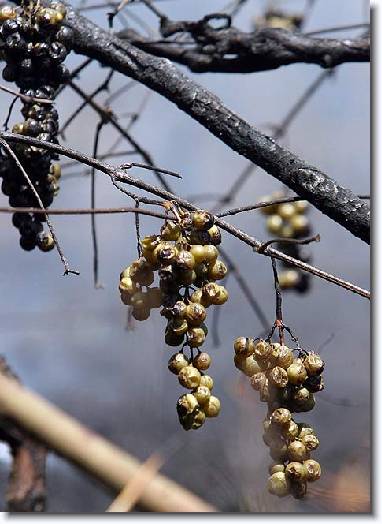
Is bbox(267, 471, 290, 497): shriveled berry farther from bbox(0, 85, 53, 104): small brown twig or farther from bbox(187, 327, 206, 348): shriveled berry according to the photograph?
bbox(0, 85, 53, 104): small brown twig

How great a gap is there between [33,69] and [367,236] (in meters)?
0.33

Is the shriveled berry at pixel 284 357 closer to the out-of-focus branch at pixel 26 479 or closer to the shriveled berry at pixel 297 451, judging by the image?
the shriveled berry at pixel 297 451

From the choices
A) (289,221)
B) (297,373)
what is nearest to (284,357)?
(297,373)

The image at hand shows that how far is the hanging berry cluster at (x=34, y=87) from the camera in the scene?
0.79m

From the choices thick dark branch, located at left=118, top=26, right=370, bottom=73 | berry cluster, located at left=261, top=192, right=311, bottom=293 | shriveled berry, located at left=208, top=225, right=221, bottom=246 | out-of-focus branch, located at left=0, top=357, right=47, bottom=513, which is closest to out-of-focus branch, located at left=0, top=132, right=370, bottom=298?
shriveled berry, located at left=208, top=225, right=221, bottom=246

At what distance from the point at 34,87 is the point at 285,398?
0.38 metres

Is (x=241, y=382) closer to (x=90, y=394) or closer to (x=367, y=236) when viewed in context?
(x=367, y=236)

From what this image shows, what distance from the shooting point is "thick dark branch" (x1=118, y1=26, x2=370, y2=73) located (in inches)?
42.8

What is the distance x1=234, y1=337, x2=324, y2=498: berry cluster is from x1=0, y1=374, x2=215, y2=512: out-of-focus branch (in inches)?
14.1

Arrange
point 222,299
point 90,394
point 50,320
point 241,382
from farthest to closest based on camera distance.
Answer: point 50,320, point 90,394, point 241,382, point 222,299

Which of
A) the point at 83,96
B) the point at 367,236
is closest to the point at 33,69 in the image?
the point at 83,96

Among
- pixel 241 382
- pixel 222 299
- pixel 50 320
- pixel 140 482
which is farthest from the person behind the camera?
pixel 50 320

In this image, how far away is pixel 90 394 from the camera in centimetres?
301

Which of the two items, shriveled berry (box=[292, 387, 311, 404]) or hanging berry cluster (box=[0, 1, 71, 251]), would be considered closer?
shriveled berry (box=[292, 387, 311, 404])
